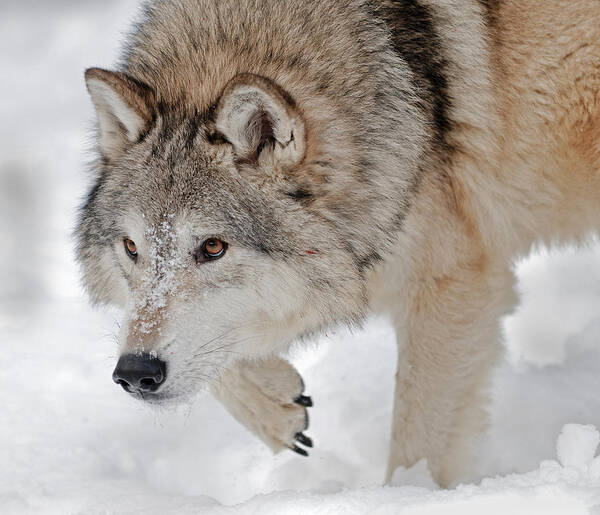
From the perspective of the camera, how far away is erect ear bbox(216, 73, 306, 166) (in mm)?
2605

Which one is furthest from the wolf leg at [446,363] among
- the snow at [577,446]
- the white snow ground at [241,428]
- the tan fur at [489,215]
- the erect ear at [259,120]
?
the erect ear at [259,120]

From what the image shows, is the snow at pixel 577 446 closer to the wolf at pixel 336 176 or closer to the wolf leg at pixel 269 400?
the wolf at pixel 336 176

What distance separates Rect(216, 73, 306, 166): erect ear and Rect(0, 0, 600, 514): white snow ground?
1217mm

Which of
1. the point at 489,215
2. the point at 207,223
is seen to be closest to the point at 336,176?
the point at 207,223

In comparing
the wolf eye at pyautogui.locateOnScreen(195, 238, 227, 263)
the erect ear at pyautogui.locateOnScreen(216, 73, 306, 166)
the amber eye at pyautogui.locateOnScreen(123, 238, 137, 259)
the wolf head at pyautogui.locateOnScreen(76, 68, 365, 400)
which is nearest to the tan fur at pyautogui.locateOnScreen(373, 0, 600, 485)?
the wolf head at pyautogui.locateOnScreen(76, 68, 365, 400)

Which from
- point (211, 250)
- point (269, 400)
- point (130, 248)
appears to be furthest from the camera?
point (269, 400)

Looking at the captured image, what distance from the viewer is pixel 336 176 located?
292cm

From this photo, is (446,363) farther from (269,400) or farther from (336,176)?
(336,176)

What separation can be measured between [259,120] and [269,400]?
1.65m

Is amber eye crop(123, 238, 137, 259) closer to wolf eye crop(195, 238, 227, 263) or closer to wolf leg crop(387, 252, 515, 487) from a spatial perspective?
wolf eye crop(195, 238, 227, 263)

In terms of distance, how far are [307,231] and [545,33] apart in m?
1.23

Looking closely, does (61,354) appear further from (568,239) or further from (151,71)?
(568,239)

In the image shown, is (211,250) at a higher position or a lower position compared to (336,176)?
lower

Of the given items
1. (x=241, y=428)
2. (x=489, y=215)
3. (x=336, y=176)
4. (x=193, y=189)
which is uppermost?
(x=489, y=215)
